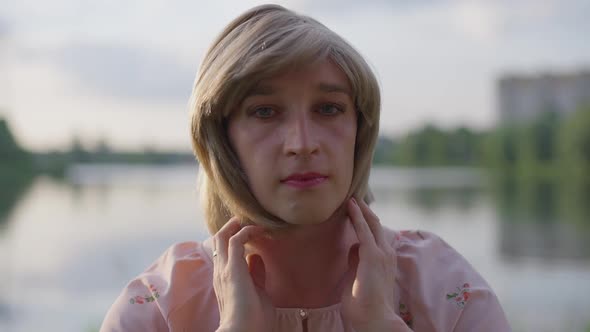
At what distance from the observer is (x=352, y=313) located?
1.54 meters

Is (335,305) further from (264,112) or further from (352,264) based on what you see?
(264,112)

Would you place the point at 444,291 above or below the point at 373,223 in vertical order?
below

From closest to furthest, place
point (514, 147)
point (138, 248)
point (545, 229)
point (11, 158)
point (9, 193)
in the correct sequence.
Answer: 1. point (11, 158)
2. point (138, 248)
3. point (9, 193)
4. point (545, 229)
5. point (514, 147)

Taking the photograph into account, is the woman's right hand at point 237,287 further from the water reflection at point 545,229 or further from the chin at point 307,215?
the water reflection at point 545,229

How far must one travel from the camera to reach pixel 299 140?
1.48 m

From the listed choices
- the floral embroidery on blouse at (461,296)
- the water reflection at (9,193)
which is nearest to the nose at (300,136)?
the floral embroidery on blouse at (461,296)

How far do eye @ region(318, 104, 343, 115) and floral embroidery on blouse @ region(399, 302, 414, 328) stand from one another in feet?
1.70

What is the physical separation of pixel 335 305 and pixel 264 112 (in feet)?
1.67

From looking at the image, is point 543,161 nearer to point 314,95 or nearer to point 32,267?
point 32,267

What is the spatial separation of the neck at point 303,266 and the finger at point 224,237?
67mm

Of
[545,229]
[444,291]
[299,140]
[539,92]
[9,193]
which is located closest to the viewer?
[299,140]

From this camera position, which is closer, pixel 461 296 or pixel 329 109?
pixel 329 109

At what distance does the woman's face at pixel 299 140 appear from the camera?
59.1 inches

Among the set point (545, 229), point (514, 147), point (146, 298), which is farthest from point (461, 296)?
point (514, 147)
